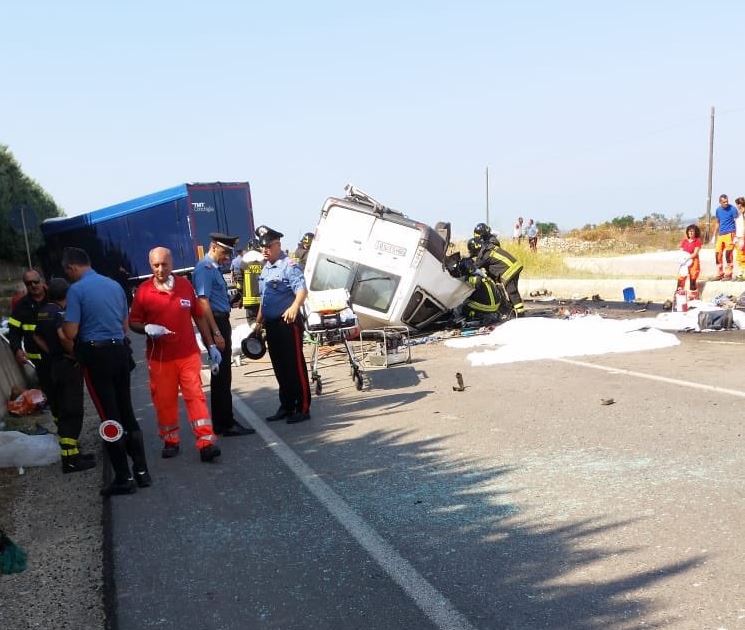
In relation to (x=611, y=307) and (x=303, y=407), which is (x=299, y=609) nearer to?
(x=303, y=407)

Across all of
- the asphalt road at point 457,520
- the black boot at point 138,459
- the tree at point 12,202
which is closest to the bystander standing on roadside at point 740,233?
the asphalt road at point 457,520

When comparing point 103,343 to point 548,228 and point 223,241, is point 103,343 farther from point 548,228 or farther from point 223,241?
point 548,228

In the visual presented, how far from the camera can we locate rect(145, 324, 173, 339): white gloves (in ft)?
20.4

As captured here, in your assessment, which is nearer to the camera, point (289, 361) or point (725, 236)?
point (289, 361)

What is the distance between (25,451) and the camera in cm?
671

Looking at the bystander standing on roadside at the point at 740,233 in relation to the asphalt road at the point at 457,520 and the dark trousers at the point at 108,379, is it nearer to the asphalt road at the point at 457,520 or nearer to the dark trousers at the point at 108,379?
the asphalt road at the point at 457,520

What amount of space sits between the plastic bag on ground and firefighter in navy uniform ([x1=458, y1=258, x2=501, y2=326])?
8.71 meters

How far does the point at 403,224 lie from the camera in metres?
12.9

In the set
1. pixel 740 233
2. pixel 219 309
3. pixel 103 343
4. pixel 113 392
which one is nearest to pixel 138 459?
pixel 113 392

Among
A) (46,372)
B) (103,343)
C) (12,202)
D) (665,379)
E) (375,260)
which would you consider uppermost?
(12,202)

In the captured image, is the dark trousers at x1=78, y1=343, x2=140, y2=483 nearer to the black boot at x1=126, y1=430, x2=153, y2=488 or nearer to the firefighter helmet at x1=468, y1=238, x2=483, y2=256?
the black boot at x1=126, y1=430, x2=153, y2=488

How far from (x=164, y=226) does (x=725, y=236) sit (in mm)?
15216

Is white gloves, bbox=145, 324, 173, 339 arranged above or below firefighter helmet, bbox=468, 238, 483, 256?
below

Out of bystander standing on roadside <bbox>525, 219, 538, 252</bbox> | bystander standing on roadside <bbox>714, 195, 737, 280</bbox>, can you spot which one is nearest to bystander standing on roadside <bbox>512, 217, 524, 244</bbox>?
bystander standing on roadside <bbox>525, 219, 538, 252</bbox>
